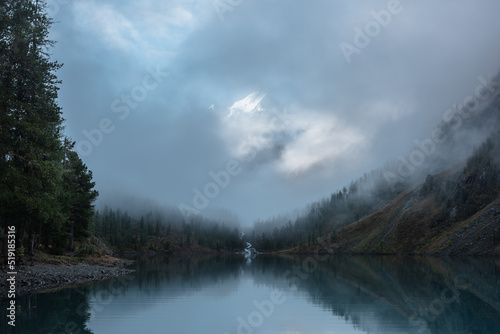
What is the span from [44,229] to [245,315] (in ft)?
171

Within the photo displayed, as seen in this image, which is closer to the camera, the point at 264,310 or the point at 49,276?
the point at 264,310

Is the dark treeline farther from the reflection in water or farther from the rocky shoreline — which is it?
the reflection in water

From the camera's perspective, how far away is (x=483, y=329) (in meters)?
24.4

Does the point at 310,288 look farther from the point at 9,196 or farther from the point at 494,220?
the point at 494,220

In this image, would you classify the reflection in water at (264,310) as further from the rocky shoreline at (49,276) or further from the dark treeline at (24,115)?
the dark treeline at (24,115)

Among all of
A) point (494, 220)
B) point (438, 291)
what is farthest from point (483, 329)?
point (494, 220)

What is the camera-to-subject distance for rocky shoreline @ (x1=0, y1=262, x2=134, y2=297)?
1587 inches

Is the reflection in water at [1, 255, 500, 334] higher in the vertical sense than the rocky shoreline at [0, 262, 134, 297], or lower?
lower

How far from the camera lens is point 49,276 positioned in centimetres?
4784

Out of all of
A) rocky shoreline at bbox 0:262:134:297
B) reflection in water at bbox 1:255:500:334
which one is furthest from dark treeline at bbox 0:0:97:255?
reflection in water at bbox 1:255:500:334

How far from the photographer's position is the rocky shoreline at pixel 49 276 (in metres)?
40.3

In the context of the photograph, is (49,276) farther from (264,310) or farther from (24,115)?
(264,310)

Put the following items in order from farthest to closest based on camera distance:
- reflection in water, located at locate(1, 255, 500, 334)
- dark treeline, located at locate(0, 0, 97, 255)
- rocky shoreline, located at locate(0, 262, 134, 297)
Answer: rocky shoreline, located at locate(0, 262, 134, 297) → dark treeline, located at locate(0, 0, 97, 255) → reflection in water, located at locate(1, 255, 500, 334)

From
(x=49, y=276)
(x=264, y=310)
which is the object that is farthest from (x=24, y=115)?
(x=264, y=310)
